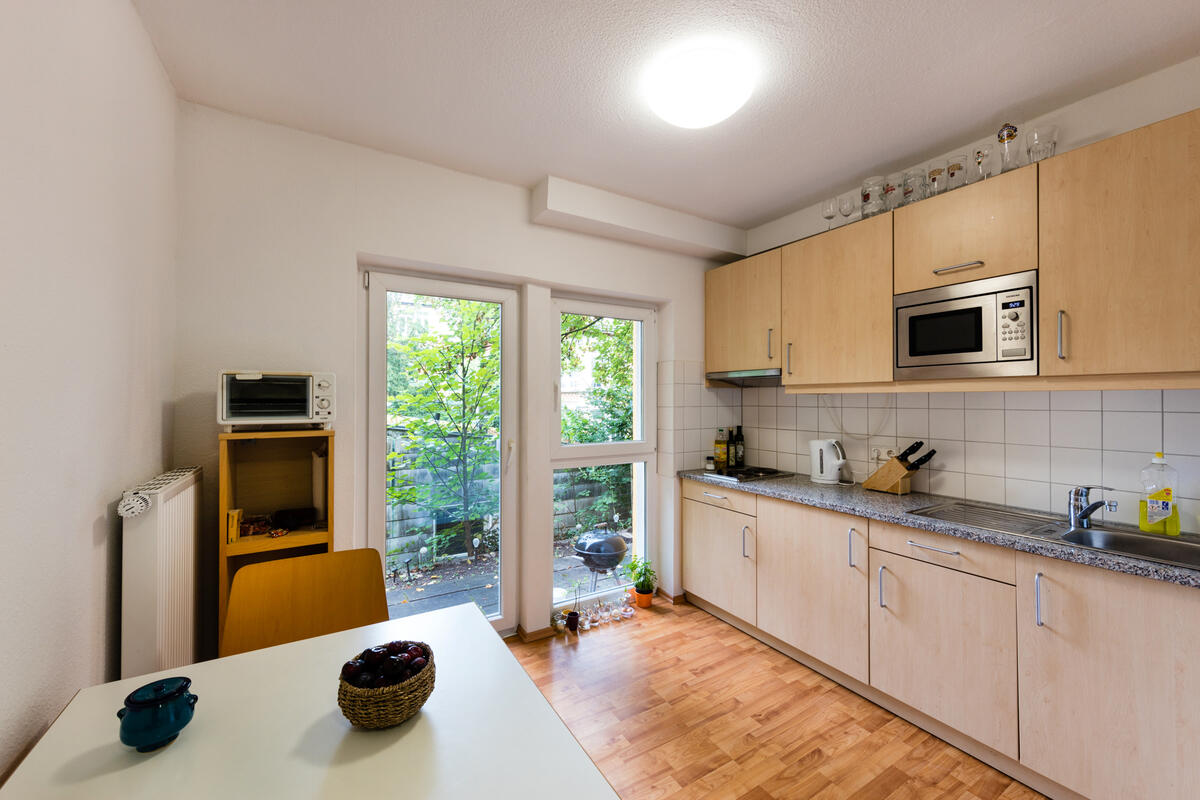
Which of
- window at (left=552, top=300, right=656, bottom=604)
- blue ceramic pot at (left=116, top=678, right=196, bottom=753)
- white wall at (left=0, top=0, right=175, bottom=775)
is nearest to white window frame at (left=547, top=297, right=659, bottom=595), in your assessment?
window at (left=552, top=300, right=656, bottom=604)

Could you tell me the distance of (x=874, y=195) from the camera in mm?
2295

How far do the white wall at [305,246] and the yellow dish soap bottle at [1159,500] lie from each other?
8.74 ft

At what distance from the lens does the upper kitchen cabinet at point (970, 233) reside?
1753 millimetres

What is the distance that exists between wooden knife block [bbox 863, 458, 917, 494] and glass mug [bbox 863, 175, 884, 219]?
1235 millimetres

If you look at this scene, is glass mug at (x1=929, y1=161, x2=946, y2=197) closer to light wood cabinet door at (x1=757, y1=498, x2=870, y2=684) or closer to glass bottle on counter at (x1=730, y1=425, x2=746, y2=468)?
light wood cabinet door at (x1=757, y1=498, x2=870, y2=684)

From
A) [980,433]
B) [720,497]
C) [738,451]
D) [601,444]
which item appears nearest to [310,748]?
[601,444]

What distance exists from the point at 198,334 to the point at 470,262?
1140mm

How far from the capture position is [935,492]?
2.36 m

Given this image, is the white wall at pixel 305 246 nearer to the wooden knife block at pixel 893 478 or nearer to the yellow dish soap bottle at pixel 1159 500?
the wooden knife block at pixel 893 478

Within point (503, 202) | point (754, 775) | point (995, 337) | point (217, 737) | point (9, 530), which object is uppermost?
point (503, 202)

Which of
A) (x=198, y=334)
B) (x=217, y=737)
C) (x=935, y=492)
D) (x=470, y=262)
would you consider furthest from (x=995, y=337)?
(x=198, y=334)

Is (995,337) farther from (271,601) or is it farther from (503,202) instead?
(271,601)

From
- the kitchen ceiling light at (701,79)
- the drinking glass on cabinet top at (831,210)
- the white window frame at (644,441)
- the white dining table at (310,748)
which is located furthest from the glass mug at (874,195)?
the white dining table at (310,748)

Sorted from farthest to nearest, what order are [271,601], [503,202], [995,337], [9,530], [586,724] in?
[503,202]
[586,724]
[995,337]
[271,601]
[9,530]
